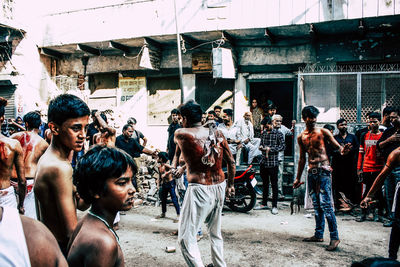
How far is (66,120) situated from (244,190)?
567cm

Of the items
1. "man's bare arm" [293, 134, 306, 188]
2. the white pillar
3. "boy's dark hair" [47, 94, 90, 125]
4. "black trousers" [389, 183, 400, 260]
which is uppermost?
the white pillar

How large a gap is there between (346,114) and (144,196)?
5.86 meters

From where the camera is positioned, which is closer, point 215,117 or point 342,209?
point 342,209

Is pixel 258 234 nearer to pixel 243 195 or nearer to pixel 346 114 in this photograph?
pixel 243 195

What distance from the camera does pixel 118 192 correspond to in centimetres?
161

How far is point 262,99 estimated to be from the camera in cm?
1070

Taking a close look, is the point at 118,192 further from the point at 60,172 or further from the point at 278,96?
the point at 278,96

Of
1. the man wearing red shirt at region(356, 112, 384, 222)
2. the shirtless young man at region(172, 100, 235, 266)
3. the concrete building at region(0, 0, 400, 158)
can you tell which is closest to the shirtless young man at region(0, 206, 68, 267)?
the shirtless young man at region(172, 100, 235, 266)

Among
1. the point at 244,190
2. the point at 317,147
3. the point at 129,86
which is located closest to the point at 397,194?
the point at 317,147

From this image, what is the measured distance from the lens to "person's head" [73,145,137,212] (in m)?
1.57

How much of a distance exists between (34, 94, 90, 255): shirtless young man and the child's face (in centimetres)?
46

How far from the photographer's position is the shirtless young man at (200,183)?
348 cm

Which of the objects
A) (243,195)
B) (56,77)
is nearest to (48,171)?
(243,195)

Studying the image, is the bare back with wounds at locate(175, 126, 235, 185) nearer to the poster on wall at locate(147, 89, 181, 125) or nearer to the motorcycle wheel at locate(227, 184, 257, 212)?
the motorcycle wheel at locate(227, 184, 257, 212)
